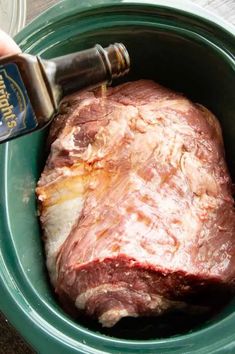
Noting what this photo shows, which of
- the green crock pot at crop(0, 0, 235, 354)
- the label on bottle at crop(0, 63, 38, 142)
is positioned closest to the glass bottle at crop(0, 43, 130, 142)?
the label on bottle at crop(0, 63, 38, 142)

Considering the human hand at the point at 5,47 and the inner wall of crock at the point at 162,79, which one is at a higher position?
the human hand at the point at 5,47

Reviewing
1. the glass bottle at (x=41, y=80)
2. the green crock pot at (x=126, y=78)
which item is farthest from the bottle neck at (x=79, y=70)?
the green crock pot at (x=126, y=78)

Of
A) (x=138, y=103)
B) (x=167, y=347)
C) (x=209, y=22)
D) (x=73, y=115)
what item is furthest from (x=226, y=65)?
(x=167, y=347)

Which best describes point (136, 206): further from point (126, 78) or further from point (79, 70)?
point (126, 78)

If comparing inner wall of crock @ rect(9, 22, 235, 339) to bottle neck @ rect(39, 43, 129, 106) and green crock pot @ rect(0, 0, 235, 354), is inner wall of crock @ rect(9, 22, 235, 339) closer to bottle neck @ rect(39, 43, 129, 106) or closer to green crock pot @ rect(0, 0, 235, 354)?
green crock pot @ rect(0, 0, 235, 354)

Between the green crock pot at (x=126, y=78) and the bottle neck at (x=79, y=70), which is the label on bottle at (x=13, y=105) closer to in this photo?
the bottle neck at (x=79, y=70)

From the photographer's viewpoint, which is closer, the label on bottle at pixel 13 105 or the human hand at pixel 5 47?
the label on bottle at pixel 13 105
